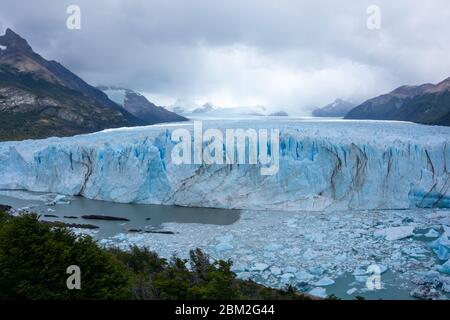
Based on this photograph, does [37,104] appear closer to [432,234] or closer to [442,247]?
[432,234]

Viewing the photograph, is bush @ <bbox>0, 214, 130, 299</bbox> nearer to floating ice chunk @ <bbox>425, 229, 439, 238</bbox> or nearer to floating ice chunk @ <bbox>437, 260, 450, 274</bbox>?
floating ice chunk @ <bbox>437, 260, 450, 274</bbox>

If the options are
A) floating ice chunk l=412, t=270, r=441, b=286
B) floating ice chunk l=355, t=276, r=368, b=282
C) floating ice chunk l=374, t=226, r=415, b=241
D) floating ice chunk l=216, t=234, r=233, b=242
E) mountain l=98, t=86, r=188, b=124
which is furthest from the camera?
mountain l=98, t=86, r=188, b=124

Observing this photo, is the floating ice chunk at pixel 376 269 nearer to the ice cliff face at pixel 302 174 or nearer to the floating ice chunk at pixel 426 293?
the floating ice chunk at pixel 426 293

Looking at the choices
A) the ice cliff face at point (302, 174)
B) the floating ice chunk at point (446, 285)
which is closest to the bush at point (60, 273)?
the floating ice chunk at point (446, 285)

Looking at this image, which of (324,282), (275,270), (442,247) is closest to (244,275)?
(275,270)

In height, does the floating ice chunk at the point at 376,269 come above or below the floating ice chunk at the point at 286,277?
above

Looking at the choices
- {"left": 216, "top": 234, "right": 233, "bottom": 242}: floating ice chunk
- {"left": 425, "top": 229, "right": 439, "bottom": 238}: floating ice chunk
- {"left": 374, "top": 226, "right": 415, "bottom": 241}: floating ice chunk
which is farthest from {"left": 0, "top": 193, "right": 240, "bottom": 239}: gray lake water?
{"left": 425, "top": 229, "right": 439, "bottom": 238}: floating ice chunk
